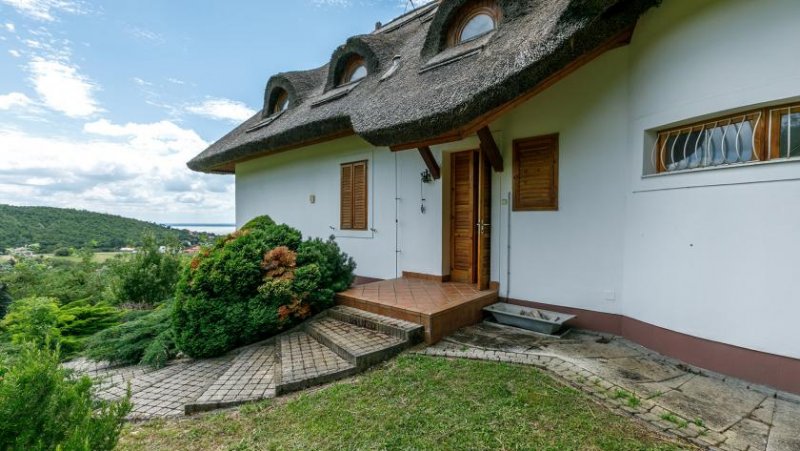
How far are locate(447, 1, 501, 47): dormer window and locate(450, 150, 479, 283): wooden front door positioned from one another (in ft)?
6.41

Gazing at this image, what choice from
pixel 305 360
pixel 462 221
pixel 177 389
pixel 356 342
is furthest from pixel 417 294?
pixel 177 389

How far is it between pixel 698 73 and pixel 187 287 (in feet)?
22.8

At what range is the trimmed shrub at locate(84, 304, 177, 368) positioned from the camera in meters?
5.04

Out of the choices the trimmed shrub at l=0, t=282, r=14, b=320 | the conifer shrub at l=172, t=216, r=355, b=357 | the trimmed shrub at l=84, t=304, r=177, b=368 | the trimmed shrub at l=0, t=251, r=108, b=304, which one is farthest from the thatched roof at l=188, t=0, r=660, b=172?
the trimmed shrub at l=0, t=282, r=14, b=320

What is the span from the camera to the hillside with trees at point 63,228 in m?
11.7

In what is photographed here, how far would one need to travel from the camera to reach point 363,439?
101 inches

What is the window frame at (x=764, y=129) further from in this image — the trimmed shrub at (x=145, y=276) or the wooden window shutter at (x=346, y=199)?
the trimmed shrub at (x=145, y=276)

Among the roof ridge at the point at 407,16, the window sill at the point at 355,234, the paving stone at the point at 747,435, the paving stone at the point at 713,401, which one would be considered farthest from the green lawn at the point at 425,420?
the roof ridge at the point at 407,16

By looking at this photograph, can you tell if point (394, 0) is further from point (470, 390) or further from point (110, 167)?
point (110, 167)

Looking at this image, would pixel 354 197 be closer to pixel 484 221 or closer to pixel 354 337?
pixel 484 221

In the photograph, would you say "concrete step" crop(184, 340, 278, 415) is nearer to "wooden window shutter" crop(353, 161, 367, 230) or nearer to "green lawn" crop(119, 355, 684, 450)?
"green lawn" crop(119, 355, 684, 450)

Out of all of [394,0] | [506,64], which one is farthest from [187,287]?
[394,0]

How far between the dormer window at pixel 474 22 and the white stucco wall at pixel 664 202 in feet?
5.35

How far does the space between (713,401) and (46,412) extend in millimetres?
4653
